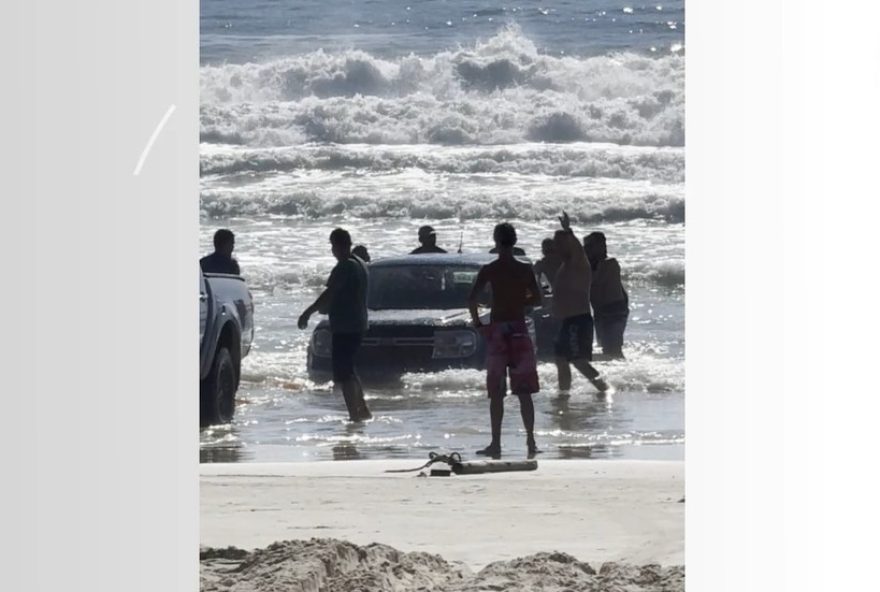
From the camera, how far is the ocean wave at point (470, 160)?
11391mm

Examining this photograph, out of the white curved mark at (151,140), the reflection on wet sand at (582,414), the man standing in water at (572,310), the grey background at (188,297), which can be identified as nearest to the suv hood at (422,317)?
the man standing in water at (572,310)

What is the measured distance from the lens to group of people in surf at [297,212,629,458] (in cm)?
1113

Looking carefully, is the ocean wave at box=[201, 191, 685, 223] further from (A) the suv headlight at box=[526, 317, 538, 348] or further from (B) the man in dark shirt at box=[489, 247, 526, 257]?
(A) the suv headlight at box=[526, 317, 538, 348]

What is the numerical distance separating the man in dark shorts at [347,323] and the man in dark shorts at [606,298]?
1.52 meters

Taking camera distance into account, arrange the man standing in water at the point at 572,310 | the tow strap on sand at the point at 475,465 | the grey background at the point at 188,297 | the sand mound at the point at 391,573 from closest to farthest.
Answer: the sand mound at the point at 391,573, the grey background at the point at 188,297, the tow strap on sand at the point at 475,465, the man standing in water at the point at 572,310

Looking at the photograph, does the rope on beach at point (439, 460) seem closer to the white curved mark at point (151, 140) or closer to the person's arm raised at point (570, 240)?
the person's arm raised at point (570, 240)

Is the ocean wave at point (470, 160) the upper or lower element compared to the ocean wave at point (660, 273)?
upper

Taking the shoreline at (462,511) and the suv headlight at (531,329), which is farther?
the suv headlight at (531,329)

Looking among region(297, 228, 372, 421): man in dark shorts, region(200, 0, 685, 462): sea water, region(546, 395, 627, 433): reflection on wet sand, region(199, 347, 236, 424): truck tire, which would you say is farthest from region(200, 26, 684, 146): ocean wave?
region(546, 395, 627, 433): reflection on wet sand

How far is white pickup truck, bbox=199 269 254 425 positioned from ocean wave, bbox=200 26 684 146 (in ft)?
3.31

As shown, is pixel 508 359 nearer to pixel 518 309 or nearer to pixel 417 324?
pixel 518 309

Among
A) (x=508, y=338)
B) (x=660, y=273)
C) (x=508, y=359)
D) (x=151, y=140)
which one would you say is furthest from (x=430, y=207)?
(x=151, y=140)
